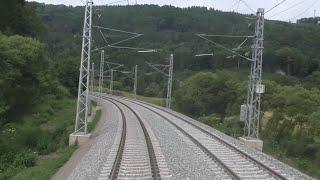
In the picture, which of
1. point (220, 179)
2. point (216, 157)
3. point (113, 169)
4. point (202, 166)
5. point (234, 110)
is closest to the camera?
point (220, 179)

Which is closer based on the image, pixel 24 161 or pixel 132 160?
pixel 132 160

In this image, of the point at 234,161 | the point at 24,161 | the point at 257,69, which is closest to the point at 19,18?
the point at 257,69

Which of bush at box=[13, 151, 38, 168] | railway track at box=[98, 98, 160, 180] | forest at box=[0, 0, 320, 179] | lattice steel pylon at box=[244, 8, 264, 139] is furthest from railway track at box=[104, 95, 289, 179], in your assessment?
bush at box=[13, 151, 38, 168]

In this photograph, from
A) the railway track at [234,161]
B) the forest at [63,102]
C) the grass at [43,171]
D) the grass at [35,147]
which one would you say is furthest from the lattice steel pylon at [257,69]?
the grass at [43,171]

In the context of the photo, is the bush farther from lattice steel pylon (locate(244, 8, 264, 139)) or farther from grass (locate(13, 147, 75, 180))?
lattice steel pylon (locate(244, 8, 264, 139))

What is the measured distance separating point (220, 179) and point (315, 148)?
26.5m

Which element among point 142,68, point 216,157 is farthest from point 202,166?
point 142,68

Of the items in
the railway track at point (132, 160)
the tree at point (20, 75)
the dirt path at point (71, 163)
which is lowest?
the dirt path at point (71, 163)

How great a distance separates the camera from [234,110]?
240ft

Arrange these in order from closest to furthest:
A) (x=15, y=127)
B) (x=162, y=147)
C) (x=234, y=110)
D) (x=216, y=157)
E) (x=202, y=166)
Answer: (x=202, y=166) < (x=216, y=157) < (x=162, y=147) < (x=15, y=127) < (x=234, y=110)

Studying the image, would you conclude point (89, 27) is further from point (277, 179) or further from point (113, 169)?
point (277, 179)

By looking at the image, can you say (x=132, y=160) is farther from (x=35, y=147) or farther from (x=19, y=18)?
(x=19, y=18)

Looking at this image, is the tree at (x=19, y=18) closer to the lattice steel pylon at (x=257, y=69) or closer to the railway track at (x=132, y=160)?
the railway track at (x=132, y=160)

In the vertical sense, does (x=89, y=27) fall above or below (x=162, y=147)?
above
